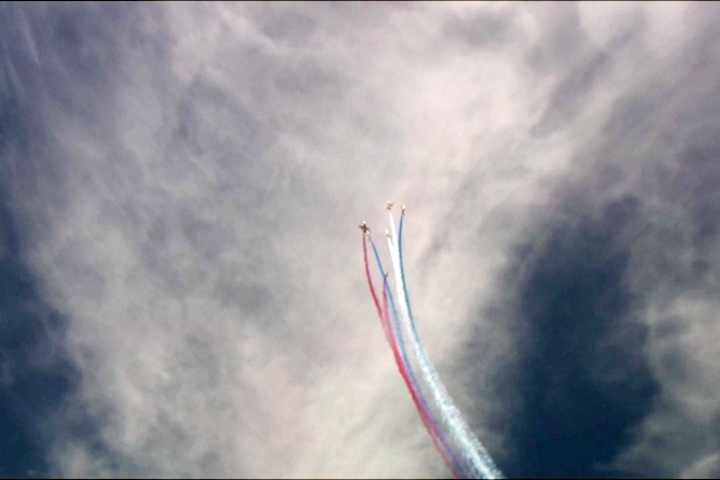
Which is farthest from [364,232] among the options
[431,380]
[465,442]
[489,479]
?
[489,479]

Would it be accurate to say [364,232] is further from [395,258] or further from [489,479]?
[489,479]

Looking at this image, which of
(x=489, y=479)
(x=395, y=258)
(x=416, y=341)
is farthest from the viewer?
(x=395, y=258)

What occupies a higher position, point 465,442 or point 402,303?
point 402,303

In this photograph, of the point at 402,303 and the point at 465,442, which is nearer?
the point at 465,442

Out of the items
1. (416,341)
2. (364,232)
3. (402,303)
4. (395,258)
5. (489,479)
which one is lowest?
(489,479)

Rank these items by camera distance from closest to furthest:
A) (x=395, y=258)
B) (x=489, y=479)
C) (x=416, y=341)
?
(x=489, y=479)
(x=416, y=341)
(x=395, y=258)

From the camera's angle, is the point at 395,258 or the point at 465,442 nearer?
the point at 465,442

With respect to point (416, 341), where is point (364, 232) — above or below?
→ above

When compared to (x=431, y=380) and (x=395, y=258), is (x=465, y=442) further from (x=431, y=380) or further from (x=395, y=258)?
(x=395, y=258)

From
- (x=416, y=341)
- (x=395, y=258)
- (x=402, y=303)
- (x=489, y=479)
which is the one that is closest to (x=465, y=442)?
(x=489, y=479)
